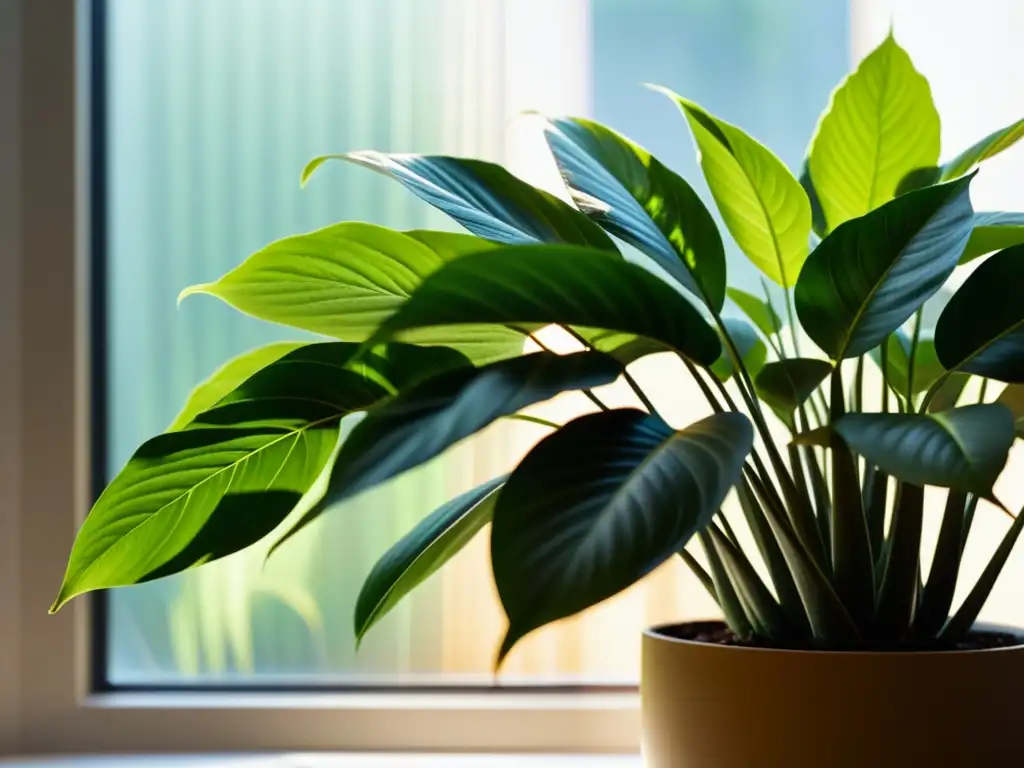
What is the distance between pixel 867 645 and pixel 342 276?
366 mm

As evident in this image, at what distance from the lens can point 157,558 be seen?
541mm

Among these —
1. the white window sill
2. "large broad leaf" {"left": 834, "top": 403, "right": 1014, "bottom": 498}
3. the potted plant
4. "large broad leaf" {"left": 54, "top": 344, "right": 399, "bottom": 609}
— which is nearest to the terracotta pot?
the potted plant

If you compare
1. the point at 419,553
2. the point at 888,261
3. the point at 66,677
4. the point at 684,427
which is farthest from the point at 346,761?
the point at 888,261

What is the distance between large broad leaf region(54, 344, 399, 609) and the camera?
541 millimetres

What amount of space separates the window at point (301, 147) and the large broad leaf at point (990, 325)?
46 cm

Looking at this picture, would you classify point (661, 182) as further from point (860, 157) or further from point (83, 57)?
point (83, 57)

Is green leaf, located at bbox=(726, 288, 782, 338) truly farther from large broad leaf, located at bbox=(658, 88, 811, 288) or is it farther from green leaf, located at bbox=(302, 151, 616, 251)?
green leaf, located at bbox=(302, 151, 616, 251)

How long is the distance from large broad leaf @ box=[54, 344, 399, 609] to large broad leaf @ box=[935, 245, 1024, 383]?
31 centimetres

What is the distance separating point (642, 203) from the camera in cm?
65

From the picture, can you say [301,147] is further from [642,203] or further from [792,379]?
[792,379]

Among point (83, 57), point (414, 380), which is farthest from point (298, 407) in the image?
point (83, 57)

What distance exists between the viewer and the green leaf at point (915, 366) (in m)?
0.69

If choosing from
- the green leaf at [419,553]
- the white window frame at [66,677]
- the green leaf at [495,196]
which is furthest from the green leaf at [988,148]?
the white window frame at [66,677]

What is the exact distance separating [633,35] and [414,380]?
1.82ft
